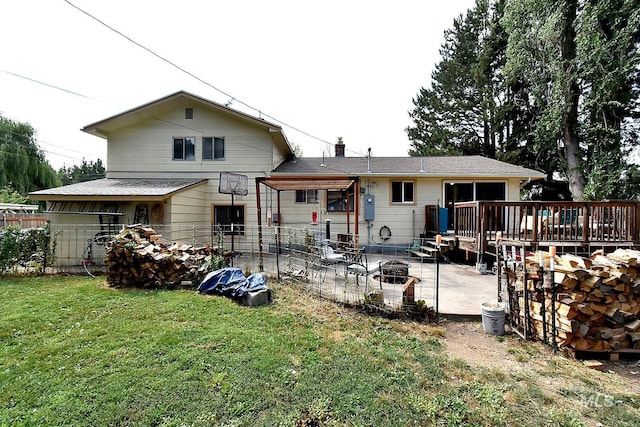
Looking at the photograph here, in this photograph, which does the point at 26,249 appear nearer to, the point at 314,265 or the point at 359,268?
the point at 314,265

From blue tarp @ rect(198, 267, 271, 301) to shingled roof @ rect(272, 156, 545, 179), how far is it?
5535 millimetres

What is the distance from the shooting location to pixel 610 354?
366 cm

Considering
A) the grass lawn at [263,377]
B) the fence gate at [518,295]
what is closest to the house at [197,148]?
the grass lawn at [263,377]

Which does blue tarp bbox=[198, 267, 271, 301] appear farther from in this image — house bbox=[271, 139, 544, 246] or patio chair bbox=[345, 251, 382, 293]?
house bbox=[271, 139, 544, 246]

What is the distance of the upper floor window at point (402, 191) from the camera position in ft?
36.8

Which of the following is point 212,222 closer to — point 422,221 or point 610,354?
point 422,221

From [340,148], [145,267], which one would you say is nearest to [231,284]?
[145,267]

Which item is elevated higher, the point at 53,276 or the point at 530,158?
the point at 530,158

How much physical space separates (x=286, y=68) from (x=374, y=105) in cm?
597

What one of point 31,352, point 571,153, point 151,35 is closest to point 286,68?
point 151,35

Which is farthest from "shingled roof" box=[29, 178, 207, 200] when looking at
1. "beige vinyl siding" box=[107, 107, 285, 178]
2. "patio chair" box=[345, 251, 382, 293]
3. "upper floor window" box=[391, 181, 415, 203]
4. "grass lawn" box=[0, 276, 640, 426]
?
"upper floor window" box=[391, 181, 415, 203]

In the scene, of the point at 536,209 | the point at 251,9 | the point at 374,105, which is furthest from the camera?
the point at 374,105

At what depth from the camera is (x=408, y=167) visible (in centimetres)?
1162

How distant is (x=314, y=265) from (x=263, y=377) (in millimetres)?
3698
